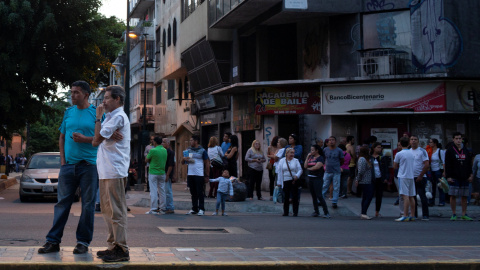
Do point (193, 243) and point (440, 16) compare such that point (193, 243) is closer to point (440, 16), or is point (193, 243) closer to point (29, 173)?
point (29, 173)

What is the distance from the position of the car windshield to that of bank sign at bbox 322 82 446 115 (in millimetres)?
8742

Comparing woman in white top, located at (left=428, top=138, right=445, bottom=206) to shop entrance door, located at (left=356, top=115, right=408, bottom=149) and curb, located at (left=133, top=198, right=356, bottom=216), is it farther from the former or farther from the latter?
shop entrance door, located at (left=356, top=115, right=408, bottom=149)

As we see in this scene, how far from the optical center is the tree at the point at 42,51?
2195 cm

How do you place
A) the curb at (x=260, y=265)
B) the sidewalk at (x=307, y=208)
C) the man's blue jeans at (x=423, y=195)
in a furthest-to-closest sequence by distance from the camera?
the sidewalk at (x=307, y=208), the man's blue jeans at (x=423, y=195), the curb at (x=260, y=265)

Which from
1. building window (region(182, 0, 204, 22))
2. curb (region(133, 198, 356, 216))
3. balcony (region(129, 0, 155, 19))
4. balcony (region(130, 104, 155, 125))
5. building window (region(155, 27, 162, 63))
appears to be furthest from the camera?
balcony (region(129, 0, 155, 19))

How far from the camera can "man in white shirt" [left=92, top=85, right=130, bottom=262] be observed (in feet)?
21.6

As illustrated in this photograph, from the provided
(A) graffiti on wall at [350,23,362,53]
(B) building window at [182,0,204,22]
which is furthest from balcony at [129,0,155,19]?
(A) graffiti on wall at [350,23,362,53]

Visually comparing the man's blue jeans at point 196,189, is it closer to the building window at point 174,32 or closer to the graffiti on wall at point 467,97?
the graffiti on wall at point 467,97

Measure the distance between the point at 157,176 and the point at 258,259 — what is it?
8.52 metres

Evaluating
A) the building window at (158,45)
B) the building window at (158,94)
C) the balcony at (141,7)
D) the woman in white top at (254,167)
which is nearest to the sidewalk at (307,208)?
the woman in white top at (254,167)

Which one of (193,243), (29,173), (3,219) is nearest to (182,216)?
(3,219)

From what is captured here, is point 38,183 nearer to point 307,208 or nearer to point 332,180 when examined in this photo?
point 307,208

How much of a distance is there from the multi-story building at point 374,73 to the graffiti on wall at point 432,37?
0.03 metres

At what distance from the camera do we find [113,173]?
6633 mm
